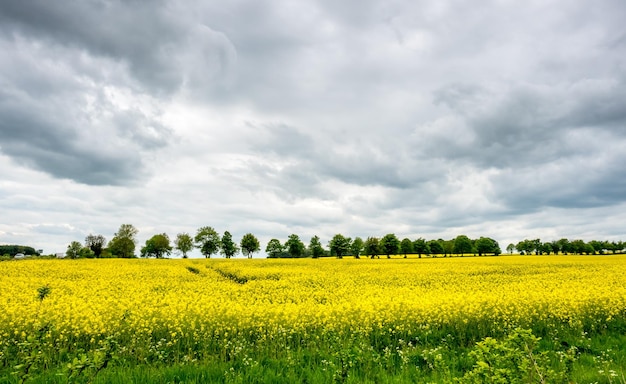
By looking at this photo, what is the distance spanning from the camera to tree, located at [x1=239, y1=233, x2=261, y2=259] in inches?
4097

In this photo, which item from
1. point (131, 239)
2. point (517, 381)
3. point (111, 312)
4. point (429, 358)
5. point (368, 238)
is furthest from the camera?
point (368, 238)

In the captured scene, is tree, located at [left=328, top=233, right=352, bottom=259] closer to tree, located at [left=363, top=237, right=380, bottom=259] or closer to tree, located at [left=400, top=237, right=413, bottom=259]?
tree, located at [left=363, top=237, right=380, bottom=259]

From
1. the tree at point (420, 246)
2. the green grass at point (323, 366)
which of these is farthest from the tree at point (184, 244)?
the green grass at point (323, 366)

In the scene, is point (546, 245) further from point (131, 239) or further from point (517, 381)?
point (517, 381)

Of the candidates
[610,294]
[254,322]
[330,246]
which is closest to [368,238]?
[330,246]

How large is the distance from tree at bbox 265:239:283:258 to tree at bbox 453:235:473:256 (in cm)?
5852

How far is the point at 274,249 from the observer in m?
115

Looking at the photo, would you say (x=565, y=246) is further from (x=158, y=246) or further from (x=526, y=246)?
(x=158, y=246)

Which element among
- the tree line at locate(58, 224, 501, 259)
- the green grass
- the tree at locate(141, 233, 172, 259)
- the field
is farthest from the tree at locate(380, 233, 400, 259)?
the green grass

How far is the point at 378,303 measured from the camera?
14.5 metres

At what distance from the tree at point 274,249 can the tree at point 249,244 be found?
403 inches

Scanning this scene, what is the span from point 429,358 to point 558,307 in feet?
28.9

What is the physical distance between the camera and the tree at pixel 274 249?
115000 mm

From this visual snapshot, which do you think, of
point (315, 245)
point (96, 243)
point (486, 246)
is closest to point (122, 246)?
point (96, 243)
